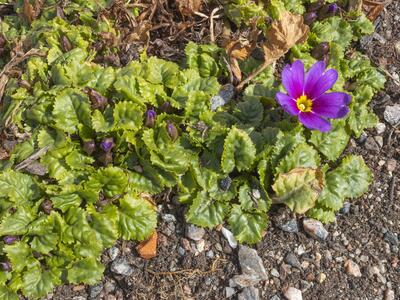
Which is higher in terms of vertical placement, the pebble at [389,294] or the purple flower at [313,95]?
the purple flower at [313,95]

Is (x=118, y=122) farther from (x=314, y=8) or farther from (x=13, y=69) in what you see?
(x=314, y=8)

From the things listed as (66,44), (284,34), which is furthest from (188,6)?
(66,44)

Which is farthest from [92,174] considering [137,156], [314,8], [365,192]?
[314,8]

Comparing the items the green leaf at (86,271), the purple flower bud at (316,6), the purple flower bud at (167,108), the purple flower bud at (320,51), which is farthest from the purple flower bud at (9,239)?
the purple flower bud at (316,6)

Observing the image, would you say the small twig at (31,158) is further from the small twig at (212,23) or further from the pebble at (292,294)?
the pebble at (292,294)

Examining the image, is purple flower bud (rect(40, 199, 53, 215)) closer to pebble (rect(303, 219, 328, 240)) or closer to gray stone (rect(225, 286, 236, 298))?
gray stone (rect(225, 286, 236, 298))

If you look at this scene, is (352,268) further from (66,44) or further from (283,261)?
(66,44)
